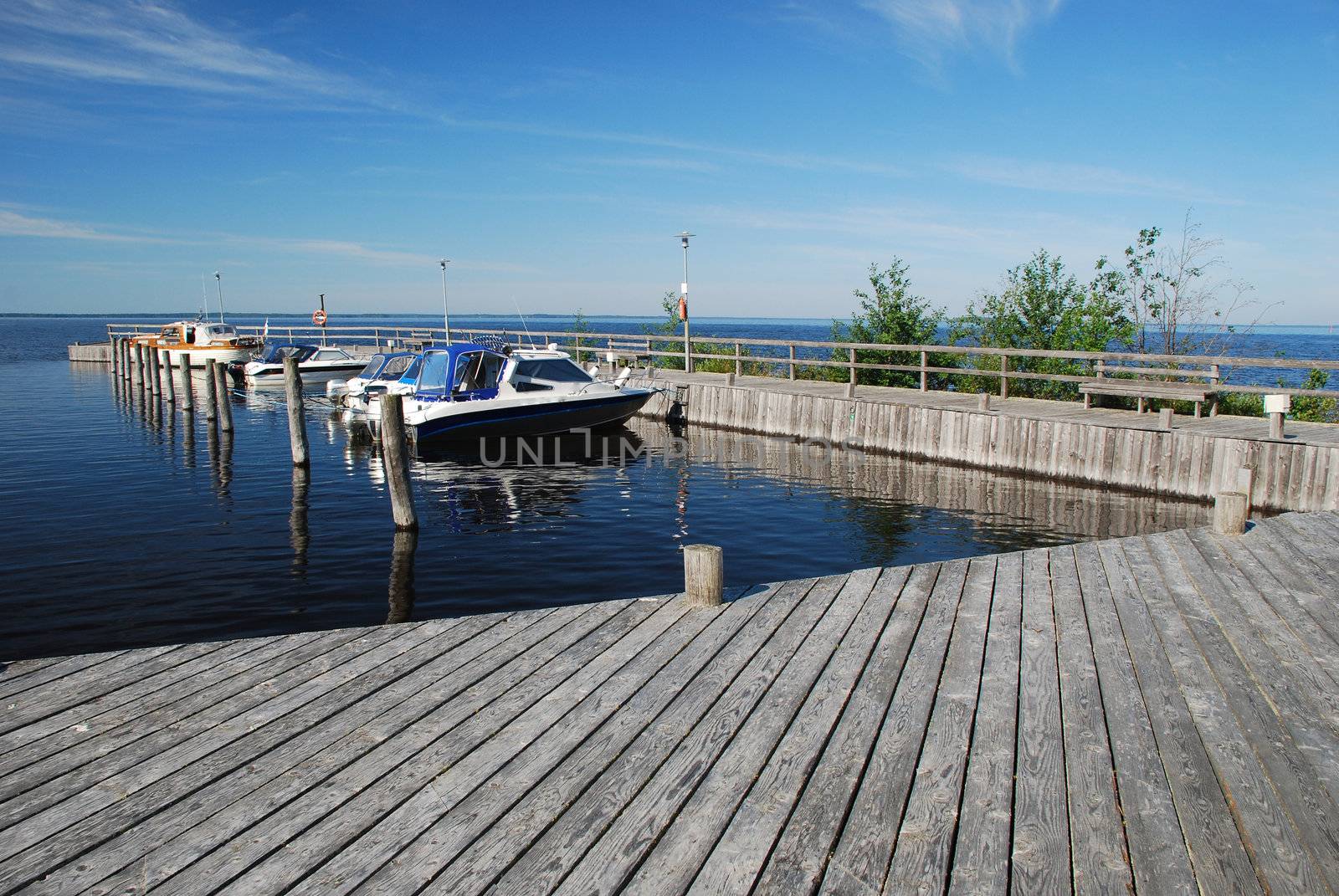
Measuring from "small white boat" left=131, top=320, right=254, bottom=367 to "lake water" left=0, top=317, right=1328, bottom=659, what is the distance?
72.4ft

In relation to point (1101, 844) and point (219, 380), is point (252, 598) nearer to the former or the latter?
point (1101, 844)

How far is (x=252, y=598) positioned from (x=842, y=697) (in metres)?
8.32

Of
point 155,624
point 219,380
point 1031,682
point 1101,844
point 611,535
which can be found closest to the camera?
point 1101,844

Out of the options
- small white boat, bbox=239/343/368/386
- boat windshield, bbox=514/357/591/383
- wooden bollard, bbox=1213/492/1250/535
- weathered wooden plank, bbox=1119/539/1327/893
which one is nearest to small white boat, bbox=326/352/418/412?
boat windshield, bbox=514/357/591/383

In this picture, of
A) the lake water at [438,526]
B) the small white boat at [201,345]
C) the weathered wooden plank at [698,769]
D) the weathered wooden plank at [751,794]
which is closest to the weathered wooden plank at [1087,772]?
the weathered wooden plank at [751,794]

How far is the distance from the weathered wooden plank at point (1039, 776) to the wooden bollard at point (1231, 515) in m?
3.81

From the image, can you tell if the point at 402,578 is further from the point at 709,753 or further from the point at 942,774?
the point at 942,774

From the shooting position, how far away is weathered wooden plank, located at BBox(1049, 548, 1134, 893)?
3529mm

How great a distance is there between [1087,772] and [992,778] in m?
0.49

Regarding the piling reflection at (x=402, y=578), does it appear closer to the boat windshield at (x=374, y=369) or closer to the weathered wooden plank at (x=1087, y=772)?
the weathered wooden plank at (x=1087, y=772)

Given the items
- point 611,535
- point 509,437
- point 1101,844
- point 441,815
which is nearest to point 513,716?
point 441,815

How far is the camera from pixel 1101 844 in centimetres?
369

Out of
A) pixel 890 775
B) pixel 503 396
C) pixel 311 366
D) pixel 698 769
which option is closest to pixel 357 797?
pixel 698 769

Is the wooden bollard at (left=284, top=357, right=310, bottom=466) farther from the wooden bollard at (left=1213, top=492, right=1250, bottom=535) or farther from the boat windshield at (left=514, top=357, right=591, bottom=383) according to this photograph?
the wooden bollard at (left=1213, top=492, right=1250, bottom=535)
